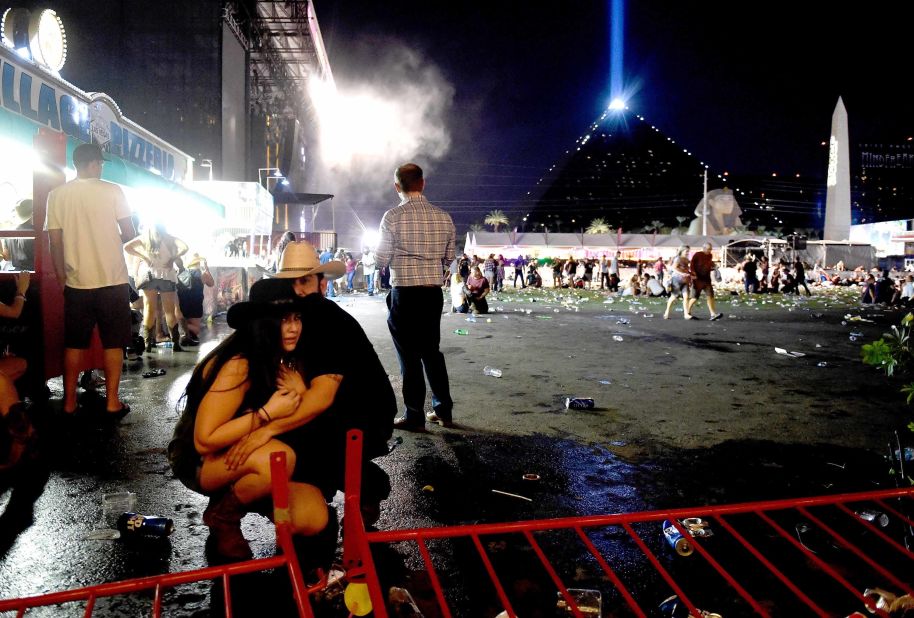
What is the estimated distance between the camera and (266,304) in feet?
Result: 7.18

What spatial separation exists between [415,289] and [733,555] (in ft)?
8.68

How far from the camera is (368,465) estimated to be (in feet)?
8.07

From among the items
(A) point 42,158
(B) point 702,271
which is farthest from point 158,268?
(B) point 702,271

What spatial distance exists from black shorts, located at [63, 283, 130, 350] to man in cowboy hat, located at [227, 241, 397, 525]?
2540mm

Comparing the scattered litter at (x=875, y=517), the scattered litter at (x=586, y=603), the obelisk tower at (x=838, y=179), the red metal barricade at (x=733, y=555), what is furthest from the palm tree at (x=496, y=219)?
the scattered litter at (x=586, y=603)

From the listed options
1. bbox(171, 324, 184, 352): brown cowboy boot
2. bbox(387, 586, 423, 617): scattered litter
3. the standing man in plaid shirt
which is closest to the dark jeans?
the standing man in plaid shirt

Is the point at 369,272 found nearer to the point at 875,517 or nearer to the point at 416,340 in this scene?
the point at 416,340

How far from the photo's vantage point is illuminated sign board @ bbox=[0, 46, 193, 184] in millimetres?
5188

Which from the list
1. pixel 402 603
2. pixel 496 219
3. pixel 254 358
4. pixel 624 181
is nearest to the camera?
pixel 402 603

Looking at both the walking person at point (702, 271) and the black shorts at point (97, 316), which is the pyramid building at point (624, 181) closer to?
the walking person at point (702, 271)

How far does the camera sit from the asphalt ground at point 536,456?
2375 mm

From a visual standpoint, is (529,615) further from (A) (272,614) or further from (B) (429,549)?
(A) (272,614)

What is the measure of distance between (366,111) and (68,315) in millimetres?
34489

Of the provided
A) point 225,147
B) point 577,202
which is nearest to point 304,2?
A: point 225,147
